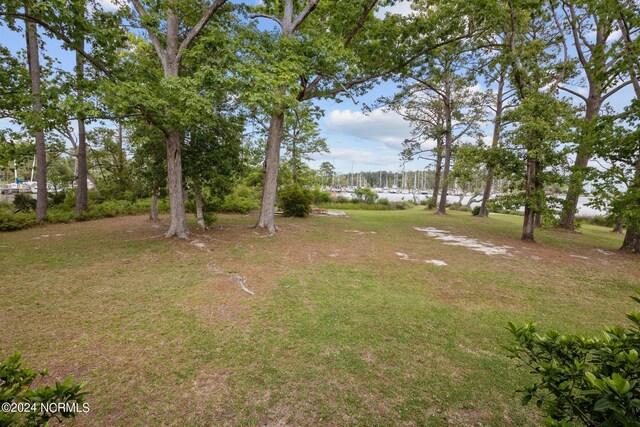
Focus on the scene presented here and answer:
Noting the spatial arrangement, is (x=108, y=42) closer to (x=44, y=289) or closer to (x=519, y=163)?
(x=44, y=289)

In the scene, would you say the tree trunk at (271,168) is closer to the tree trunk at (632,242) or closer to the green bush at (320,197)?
the tree trunk at (632,242)

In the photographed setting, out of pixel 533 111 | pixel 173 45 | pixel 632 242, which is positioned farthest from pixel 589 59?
pixel 173 45

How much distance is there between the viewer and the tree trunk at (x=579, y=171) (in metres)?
6.48

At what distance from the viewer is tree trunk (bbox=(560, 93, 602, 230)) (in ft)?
21.3

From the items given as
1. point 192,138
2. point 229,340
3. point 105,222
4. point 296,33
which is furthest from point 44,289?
point 296,33

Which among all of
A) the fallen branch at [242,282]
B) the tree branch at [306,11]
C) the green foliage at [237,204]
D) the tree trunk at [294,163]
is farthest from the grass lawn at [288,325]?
the tree trunk at [294,163]

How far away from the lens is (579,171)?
739 centimetres

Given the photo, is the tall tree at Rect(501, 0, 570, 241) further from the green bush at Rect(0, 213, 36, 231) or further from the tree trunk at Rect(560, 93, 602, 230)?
the green bush at Rect(0, 213, 36, 231)

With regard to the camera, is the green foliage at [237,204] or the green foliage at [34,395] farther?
the green foliage at [237,204]

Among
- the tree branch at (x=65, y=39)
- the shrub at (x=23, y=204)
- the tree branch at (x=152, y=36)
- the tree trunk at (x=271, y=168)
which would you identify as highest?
the tree branch at (x=152, y=36)

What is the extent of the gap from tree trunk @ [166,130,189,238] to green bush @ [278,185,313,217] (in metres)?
7.21

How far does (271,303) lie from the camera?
4.29 meters

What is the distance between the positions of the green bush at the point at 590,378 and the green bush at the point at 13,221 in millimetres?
13780

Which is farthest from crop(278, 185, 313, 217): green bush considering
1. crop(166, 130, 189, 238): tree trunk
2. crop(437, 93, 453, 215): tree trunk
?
crop(437, 93, 453, 215): tree trunk
